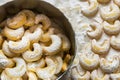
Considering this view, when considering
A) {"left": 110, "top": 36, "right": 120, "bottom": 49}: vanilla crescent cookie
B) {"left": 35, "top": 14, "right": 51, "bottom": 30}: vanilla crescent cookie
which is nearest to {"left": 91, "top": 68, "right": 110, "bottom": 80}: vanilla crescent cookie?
{"left": 110, "top": 36, "right": 120, "bottom": 49}: vanilla crescent cookie

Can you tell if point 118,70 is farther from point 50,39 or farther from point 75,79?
point 50,39

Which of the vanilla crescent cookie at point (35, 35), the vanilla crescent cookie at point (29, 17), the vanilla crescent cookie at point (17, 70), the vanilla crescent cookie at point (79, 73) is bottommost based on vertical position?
the vanilla crescent cookie at point (79, 73)

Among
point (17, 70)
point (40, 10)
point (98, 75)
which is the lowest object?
point (98, 75)

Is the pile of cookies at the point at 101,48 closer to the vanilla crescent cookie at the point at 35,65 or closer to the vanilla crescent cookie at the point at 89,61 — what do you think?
the vanilla crescent cookie at the point at 89,61

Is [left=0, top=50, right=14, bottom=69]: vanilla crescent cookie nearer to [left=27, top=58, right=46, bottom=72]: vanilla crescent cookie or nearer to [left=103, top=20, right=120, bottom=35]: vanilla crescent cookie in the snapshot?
[left=27, top=58, right=46, bottom=72]: vanilla crescent cookie

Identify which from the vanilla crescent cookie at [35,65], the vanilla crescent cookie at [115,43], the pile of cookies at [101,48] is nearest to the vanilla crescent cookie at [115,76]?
the pile of cookies at [101,48]

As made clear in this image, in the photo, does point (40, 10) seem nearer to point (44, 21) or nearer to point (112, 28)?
point (44, 21)

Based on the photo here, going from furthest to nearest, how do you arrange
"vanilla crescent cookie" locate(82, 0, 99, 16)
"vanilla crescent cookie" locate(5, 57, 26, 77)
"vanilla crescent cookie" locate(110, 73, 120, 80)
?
"vanilla crescent cookie" locate(82, 0, 99, 16) < "vanilla crescent cookie" locate(110, 73, 120, 80) < "vanilla crescent cookie" locate(5, 57, 26, 77)

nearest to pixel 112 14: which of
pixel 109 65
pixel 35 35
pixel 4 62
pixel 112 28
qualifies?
pixel 112 28
